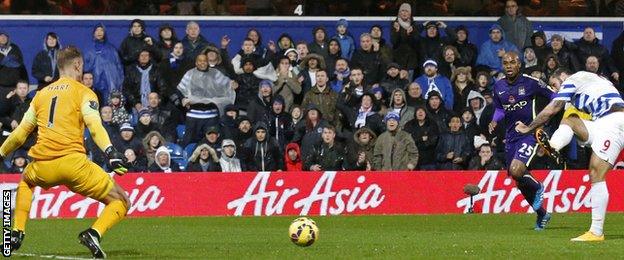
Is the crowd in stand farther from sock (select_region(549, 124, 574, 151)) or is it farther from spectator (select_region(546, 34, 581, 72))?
sock (select_region(549, 124, 574, 151))

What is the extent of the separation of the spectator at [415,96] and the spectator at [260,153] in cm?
272

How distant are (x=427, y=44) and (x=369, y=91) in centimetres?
208

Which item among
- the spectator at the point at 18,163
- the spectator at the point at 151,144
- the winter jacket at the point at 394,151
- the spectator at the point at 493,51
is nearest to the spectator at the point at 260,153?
the spectator at the point at 151,144

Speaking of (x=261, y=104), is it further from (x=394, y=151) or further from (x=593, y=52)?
(x=593, y=52)

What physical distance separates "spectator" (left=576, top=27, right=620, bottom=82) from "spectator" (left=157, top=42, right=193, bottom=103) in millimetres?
7693

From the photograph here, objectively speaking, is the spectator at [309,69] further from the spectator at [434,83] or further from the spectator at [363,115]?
the spectator at [434,83]

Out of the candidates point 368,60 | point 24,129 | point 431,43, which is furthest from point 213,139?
point 24,129

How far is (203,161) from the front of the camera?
25.6 m

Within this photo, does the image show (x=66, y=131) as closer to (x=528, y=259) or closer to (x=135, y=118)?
(x=528, y=259)

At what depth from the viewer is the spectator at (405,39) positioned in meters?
28.3

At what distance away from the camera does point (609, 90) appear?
17219 mm

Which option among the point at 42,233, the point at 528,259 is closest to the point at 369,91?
the point at 42,233

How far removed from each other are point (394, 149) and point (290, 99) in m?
2.38

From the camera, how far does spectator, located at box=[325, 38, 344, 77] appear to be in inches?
1079
